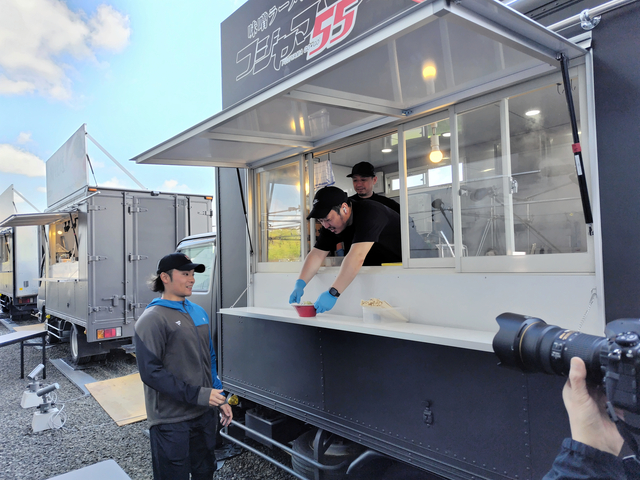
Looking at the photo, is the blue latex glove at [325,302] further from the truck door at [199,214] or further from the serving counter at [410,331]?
the truck door at [199,214]

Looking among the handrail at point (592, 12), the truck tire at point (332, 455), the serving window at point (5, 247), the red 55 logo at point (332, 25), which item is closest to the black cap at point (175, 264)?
the truck tire at point (332, 455)

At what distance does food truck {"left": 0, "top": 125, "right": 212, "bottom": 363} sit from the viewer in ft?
23.3

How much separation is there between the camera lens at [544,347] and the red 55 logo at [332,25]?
2.15m

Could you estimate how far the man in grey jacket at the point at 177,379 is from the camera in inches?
102

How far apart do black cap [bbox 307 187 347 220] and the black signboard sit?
830 mm

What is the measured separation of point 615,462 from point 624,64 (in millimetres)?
1644

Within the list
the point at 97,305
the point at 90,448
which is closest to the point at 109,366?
the point at 97,305

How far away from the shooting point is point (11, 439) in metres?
4.74

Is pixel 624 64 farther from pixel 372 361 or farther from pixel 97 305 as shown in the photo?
pixel 97 305

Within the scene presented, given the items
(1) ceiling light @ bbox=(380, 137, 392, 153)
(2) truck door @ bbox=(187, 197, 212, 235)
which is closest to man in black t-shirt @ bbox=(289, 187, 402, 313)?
→ (1) ceiling light @ bbox=(380, 137, 392, 153)

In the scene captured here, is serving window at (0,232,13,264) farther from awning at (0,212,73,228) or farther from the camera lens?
the camera lens

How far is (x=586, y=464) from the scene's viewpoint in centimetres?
87

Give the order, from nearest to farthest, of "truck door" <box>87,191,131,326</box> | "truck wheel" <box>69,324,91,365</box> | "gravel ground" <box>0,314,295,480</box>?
"gravel ground" <box>0,314,295,480</box> → "truck door" <box>87,191,131,326</box> → "truck wheel" <box>69,324,91,365</box>

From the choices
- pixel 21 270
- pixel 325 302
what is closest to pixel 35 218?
pixel 21 270
